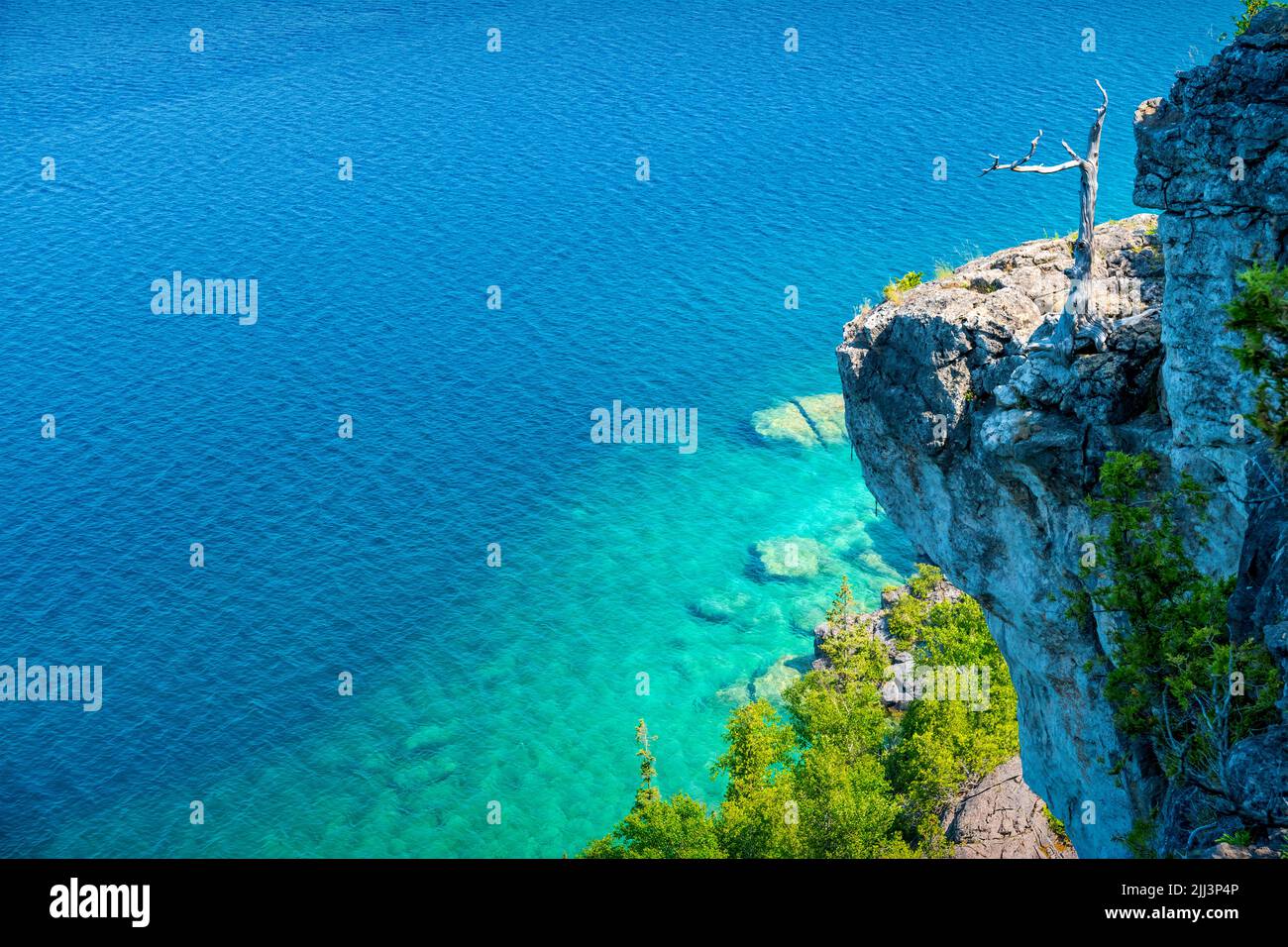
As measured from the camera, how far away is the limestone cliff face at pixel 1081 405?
22.1 metres

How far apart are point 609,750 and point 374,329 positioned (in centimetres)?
4861

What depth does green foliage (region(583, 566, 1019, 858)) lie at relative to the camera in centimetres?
4759

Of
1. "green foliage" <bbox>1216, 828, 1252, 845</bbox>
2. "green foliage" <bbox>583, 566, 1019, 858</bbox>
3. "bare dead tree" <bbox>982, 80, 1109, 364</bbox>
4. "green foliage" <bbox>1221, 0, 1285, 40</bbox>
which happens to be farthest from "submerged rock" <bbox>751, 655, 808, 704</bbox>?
"green foliage" <bbox>1216, 828, 1252, 845</bbox>

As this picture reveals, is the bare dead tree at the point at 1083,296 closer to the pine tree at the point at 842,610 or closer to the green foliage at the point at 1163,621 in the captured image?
the green foliage at the point at 1163,621

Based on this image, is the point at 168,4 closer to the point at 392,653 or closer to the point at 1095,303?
the point at 392,653

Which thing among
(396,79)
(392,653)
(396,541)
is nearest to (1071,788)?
(392,653)

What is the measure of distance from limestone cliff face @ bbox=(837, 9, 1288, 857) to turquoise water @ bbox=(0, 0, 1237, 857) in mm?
29473

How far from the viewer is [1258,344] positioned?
641 inches

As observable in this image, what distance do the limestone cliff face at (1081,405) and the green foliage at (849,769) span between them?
14345mm

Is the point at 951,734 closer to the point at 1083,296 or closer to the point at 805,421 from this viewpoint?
the point at 1083,296

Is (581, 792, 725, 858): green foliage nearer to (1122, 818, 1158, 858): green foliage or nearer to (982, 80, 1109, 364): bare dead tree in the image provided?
(1122, 818, 1158, 858): green foliage

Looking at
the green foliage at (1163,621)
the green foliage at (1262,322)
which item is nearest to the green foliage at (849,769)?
the green foliage at (1163,621)

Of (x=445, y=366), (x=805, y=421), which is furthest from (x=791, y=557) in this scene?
(x=445, y=366)

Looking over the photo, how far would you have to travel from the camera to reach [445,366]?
94500mm
